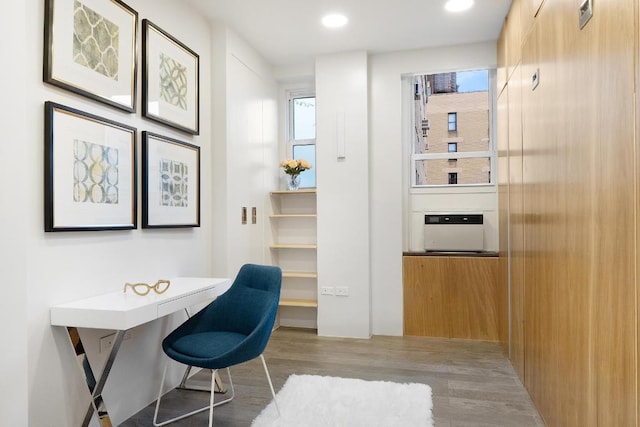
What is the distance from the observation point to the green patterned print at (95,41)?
83.6 inches

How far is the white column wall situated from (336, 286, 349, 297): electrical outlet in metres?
0.03

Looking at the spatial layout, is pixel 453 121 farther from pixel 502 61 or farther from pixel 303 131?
pixel 303 131

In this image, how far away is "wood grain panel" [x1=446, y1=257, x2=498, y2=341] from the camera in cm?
393

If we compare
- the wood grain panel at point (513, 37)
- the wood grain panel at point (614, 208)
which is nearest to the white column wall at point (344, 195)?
the wood grain panel at point (513, 37)

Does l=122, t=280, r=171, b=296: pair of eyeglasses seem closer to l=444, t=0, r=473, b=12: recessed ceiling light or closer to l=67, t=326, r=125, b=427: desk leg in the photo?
l=67, t=326, r=125, b=427: desk leg

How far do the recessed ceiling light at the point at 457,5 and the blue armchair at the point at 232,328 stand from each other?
2.41m

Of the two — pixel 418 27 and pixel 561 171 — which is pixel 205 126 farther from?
pixel 561 171

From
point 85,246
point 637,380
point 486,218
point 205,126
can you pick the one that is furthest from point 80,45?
point 486,218

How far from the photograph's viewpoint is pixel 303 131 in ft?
15.6

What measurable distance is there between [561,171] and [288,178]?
9.88 feet

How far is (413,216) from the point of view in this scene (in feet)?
14.2

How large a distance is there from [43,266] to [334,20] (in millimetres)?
2793

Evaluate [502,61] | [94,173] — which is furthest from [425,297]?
[94,173]

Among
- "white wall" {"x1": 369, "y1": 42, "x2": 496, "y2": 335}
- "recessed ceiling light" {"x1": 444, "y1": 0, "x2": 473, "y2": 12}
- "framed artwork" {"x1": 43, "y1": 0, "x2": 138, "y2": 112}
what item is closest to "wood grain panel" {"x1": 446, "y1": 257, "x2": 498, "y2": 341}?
"white wall" {"x1": 369, "y1": 42, "x2": 496, "y2": 335}
